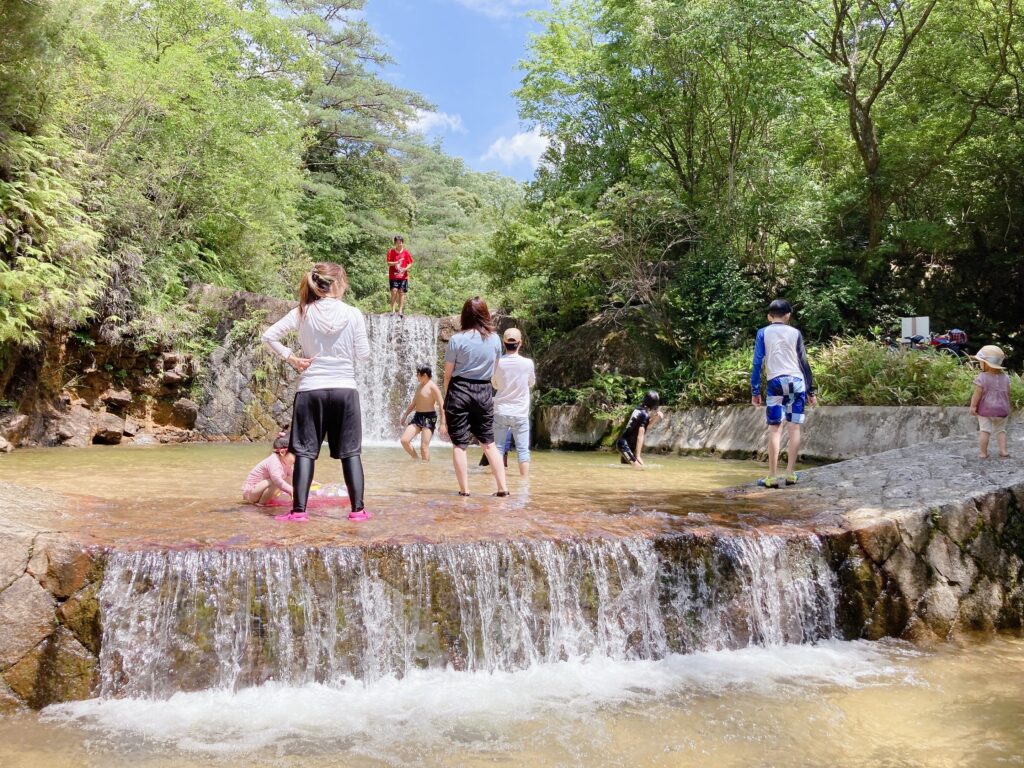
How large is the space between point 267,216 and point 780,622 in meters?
18.1

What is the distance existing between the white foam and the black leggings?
1381 millimetres

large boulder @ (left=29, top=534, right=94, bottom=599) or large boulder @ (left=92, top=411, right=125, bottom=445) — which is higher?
large boulder @ (left=92, top=411, right=125, bottom=445)

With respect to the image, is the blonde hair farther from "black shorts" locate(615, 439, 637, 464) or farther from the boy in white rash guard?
"black shorts" locate(615, 439, 637, 464)

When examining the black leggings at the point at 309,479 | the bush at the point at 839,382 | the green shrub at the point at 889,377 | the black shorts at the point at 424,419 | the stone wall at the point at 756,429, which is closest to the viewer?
the black leggings at the point at 309,479

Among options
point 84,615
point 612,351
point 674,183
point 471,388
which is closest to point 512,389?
point 471,388

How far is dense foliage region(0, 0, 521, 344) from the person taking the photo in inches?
466

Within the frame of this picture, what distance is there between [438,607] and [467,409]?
2.14 metres

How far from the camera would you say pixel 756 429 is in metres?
13.0

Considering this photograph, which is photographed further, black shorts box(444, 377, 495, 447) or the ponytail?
black shorts box(444, 377, 495, 447)

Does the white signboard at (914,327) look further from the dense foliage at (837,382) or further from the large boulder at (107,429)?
the large boulder at (107,429)

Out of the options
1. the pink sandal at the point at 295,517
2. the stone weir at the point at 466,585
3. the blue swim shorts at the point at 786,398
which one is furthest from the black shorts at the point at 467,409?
the blue swim shorts at the point at 786,398

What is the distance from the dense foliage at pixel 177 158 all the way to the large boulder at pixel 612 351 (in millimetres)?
8339

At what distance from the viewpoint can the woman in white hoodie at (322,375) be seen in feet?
16.6

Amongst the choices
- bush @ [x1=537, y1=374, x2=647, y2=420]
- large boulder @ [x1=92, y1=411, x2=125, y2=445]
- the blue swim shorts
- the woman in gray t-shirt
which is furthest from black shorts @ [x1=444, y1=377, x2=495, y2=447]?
large boulder @ [x1=92, y1=411, x2=125, y2=445]
